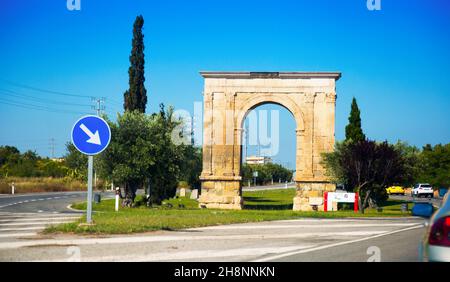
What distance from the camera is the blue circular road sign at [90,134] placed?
13875mm

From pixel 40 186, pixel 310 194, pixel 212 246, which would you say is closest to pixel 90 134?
pixel 212 246

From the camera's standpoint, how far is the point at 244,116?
37.2m

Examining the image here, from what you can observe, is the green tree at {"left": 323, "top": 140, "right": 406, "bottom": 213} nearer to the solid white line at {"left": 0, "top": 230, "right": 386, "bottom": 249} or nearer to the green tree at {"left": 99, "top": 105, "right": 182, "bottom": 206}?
the green tree at {"left": 99, "top": 105, "right": 182, "bottom": 206}

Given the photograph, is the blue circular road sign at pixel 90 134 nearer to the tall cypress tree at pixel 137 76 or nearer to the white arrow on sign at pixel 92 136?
the white arrow on sign at pixel 92 136

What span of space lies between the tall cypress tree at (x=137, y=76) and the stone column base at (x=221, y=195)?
7771mm

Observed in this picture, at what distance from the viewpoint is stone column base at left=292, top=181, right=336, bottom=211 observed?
36.3m

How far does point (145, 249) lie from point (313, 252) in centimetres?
311

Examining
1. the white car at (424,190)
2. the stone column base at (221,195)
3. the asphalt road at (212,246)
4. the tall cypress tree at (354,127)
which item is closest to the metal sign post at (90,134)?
the asphalt road at (212,246)

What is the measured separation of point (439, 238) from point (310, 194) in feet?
103

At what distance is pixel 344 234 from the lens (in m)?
15.5

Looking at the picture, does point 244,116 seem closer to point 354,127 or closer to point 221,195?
point 221,195
